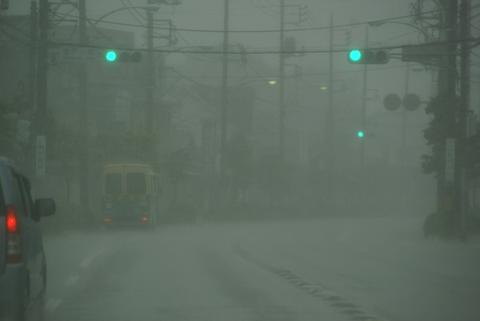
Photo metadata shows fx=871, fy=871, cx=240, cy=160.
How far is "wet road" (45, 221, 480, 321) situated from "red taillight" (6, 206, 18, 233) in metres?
3.25

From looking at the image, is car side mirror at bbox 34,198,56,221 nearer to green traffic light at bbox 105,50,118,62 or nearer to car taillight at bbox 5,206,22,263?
car taillight at bbox 5,206,22,263

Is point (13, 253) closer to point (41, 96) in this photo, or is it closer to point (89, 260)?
point (89, 260)

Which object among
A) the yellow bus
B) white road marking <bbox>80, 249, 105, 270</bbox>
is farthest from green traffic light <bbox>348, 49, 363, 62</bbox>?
the yellow bus

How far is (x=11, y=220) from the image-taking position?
8328 millimetres

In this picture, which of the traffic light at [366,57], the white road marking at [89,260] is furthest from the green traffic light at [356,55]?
the white road marking at [89,260]

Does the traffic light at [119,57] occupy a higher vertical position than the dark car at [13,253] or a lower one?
higher

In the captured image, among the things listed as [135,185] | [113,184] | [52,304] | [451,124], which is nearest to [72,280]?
[52,304]

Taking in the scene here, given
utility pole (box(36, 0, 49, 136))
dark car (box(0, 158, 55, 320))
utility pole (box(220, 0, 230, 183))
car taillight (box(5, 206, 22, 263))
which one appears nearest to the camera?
dark car (box(0, 158, 55, 320))

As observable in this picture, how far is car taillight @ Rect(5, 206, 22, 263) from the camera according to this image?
8281mm

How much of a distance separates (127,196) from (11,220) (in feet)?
97.3

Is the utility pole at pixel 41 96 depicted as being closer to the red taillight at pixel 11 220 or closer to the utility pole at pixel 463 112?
the utility pole at pixel 463 112

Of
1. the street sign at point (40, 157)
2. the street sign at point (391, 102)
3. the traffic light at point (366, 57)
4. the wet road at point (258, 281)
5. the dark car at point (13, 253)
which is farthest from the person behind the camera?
the street sign at point (391, 102)

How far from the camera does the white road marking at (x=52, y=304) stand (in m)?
12.2

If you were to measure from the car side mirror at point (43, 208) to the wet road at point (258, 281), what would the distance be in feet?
4.67
